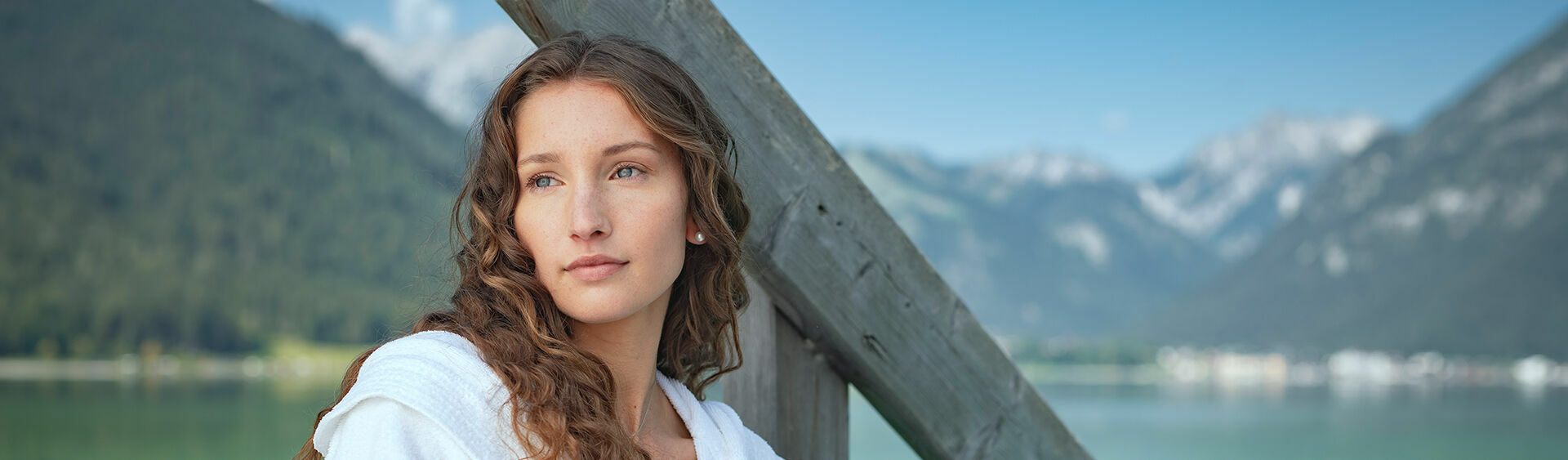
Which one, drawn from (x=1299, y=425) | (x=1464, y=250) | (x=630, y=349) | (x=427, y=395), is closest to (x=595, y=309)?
(x=630, y=349)

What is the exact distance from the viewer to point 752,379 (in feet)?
6.52

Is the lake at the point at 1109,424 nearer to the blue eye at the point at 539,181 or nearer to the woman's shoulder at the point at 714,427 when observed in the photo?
the woman's shoulder at the point at 714,427

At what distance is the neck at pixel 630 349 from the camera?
1.56 metres

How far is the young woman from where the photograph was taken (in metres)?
1.26

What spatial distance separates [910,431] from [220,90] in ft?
603

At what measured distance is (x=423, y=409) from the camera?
122 cm

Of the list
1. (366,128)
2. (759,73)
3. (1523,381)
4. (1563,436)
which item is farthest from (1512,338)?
(759,73)

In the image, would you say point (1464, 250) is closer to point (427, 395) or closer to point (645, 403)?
point (645, 403)

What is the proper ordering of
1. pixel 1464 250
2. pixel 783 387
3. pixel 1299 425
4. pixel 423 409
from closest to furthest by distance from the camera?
1. pixel 423 409
2. pixel 783 387
3. pixel 1299 425
4. pixel 1464 250

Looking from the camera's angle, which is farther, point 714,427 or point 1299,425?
point 1299,425

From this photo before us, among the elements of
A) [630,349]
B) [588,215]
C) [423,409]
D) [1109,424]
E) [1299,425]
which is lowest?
[423,409]

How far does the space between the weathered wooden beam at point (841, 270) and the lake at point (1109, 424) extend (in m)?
31.2

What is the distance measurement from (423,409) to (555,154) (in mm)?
379

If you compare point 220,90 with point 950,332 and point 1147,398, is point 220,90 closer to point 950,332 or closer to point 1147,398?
point 1147,398
